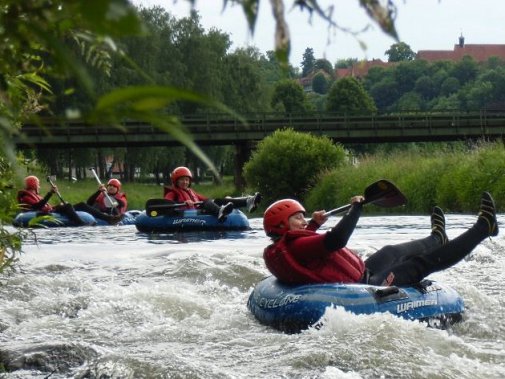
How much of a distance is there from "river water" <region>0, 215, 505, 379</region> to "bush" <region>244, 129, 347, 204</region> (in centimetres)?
2037

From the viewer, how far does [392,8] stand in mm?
1783

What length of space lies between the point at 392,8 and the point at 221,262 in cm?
1051

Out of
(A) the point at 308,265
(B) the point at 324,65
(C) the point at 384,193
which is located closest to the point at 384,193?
(C) the point at 384,193

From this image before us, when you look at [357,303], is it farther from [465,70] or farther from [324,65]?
[465,70]

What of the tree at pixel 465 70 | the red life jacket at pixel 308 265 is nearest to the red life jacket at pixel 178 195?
the red life jacket at pixel 308 265

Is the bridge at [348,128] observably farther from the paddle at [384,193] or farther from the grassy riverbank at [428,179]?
the paddle at [384,193]

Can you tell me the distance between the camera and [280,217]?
782 centimetres

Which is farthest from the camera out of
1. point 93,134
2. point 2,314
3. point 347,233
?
point 93,134

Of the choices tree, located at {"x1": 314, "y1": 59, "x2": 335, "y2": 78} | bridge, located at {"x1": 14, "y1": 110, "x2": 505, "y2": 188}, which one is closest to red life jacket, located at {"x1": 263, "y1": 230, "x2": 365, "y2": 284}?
tree, located at {"x1": 314, "y1": 59, "x2": 335, "y2": 78}

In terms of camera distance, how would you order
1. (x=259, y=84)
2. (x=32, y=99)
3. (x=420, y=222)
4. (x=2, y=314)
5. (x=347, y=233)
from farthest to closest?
(x=259, y=84)
(x=420, y=222)
(x=2, y=314)
(x=347, y=233)
(x=32, y=99)

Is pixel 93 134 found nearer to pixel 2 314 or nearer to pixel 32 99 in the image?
pixel 2 314

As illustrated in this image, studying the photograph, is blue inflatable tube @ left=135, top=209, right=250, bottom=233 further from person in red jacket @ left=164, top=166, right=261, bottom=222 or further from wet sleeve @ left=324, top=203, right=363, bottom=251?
wet sleeve @ left=324, top=203, right=363, bottom=251

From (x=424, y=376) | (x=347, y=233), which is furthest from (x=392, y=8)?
(x=347, y=233)

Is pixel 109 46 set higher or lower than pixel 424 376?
higher
